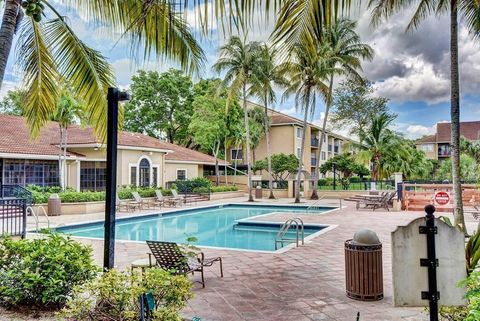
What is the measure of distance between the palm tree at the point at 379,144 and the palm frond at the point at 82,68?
87.9 ft

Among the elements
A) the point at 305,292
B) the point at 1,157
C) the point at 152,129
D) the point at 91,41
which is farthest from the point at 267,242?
the point at 152,129

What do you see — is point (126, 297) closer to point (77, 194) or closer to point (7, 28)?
point (7, 28)

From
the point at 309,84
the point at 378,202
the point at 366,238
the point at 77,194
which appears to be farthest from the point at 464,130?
the point at 366,238

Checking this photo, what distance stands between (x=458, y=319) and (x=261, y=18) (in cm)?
350

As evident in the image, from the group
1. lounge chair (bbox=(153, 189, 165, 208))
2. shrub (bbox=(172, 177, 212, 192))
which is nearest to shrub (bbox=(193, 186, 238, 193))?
shrub (bbox=(172, 177, 212, 192))

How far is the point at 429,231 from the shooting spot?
2.77m

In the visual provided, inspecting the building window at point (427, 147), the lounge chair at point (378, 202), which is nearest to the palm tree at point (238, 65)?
the lounge chair at point (378, 202)

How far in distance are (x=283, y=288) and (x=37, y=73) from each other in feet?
17.9

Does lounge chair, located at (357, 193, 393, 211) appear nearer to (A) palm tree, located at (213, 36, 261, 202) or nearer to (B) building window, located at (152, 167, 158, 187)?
(A) palm tree, located at (213, 36, 261, 202)

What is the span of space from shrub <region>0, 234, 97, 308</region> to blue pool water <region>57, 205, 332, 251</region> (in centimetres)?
733

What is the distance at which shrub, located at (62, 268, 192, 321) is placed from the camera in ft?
12.8

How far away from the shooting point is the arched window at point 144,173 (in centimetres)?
2598

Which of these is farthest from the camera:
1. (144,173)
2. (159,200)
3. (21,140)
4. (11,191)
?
(144,173)

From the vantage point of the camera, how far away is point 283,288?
6199 millimetres
